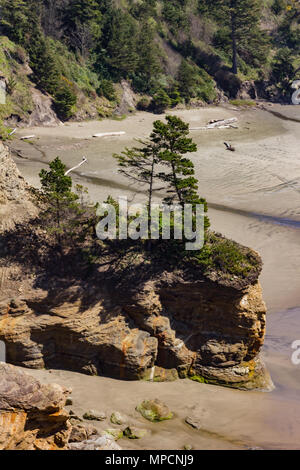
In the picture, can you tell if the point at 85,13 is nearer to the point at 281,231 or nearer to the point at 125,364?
the point at 281,231

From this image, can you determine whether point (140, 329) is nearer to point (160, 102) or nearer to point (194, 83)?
point (160, 102)

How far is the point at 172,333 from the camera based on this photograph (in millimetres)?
19719

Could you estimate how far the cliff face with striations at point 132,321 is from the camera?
751 inches

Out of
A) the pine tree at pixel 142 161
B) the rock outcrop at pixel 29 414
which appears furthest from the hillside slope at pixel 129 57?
the rock outcrop at pixel 29 414

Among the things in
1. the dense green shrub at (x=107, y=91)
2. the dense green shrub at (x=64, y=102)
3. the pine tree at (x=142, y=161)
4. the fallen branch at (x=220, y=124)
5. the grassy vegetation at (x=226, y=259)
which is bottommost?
the grassy vegetation at (x=226, y=259)

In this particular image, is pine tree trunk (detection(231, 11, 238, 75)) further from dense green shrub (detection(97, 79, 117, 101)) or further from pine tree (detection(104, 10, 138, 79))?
dense green shrub (detection(97, 79, 117, 101))

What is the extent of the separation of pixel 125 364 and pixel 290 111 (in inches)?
2632

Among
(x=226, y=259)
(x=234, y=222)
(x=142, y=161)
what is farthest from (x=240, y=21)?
(x=226, y=259)

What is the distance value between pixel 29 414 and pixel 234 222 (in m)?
24.9

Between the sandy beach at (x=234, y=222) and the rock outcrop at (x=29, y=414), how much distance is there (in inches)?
105

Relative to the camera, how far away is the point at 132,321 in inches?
768

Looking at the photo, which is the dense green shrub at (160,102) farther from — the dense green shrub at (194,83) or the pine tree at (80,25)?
the pine tree at (80,25)

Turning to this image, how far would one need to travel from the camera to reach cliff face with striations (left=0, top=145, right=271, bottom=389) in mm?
19078

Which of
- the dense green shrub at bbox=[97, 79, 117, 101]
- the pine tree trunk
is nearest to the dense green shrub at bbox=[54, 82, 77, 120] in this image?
the dense green shrub at bbox=[97, 79, 117, 101]
